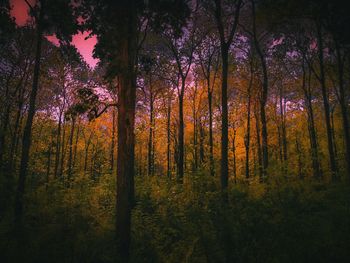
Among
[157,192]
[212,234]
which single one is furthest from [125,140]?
[157,192]

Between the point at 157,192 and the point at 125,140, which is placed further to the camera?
the point at 157,192

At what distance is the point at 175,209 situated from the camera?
10930 millimetres

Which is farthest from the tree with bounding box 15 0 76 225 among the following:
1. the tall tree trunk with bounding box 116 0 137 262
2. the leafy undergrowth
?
the tall tree trunk with bounding box 116 0 137 262

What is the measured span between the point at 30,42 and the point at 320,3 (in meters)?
20.9

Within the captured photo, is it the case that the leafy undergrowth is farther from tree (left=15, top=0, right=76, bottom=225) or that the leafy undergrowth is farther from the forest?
tree (left=15, top=0, right=76, bottom=225)

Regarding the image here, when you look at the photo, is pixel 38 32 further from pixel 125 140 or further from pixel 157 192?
pixel 157 192

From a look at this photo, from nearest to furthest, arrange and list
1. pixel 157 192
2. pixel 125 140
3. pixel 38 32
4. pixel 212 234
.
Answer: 1. pixel 212 234
2. pixel 125 140
3. pixel 38 32
4. pixel 157 192

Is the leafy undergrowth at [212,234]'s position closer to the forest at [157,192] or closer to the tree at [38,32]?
the forest at [157,192]

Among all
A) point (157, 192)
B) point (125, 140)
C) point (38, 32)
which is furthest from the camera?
point (157, 192)

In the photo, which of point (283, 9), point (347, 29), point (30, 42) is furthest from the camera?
point (30, 42)

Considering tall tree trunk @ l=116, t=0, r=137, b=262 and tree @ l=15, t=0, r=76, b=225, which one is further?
tree @ l=15, t=0, r=76, b=225

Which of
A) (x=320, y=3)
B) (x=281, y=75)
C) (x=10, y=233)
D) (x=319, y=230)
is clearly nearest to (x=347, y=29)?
(x=320, y=3)

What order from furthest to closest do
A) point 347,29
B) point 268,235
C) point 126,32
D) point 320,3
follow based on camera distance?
1. point 320,3
2. point 347,29
3. point 126,32
4. point 268,235

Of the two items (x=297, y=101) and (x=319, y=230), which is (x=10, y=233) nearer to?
(x=319, y=230)
